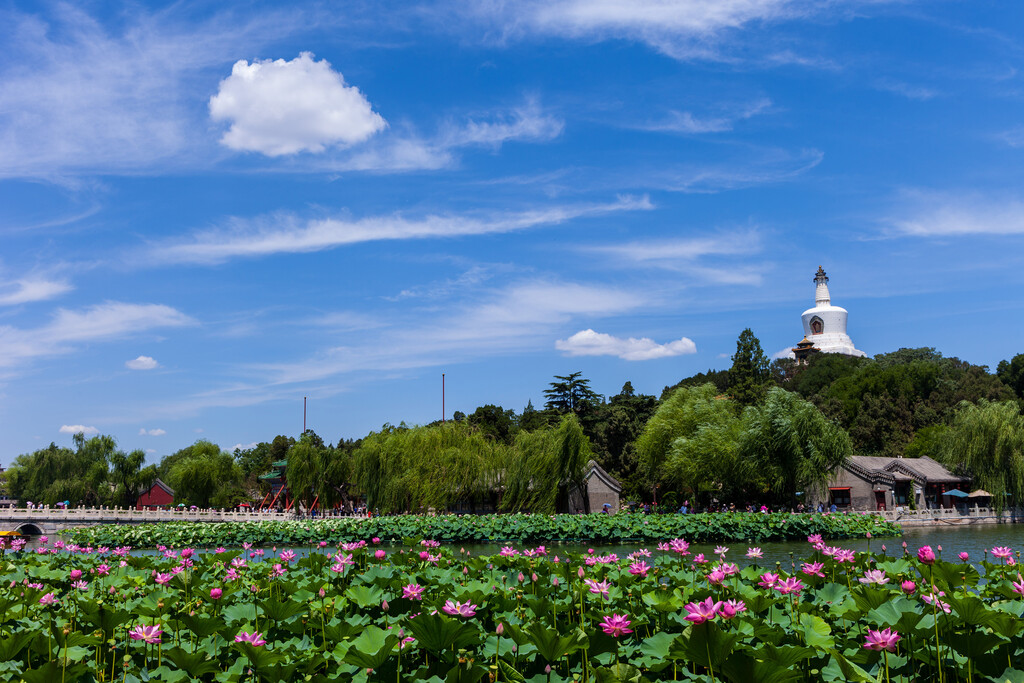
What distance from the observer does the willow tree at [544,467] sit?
81.9ft

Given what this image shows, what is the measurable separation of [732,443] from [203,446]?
35118 mm

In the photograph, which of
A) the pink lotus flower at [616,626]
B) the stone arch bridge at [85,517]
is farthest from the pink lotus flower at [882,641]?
the stone arch bridge at [85,517]

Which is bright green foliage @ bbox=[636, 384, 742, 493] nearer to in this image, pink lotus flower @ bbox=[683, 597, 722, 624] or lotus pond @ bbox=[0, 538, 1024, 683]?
lotus pond @ bbox=[0, 538, 1024, 683]

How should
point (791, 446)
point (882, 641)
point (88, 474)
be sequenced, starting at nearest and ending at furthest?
point (882, 641)
point (791, 446)
point (88, 474)

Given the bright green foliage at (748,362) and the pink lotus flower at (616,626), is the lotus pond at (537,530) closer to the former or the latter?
the pink lotus flower at (616,626)

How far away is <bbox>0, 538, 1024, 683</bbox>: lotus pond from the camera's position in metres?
2.92

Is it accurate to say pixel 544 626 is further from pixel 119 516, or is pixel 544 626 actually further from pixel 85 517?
pixel 85 517

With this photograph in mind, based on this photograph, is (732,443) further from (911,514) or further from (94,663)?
(94,663)

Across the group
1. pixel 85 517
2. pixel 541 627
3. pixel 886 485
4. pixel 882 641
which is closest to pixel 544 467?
pixel 886 485

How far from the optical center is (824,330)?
252ft

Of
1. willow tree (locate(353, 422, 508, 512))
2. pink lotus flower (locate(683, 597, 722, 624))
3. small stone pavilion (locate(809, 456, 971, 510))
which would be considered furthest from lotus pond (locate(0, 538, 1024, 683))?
small stone pavilion (locate(809, 456, 971, 510))

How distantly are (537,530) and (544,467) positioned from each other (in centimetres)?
489

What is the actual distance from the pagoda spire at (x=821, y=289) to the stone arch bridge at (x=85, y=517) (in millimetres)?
63385

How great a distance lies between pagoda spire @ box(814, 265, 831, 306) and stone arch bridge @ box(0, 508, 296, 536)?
63.4 m
